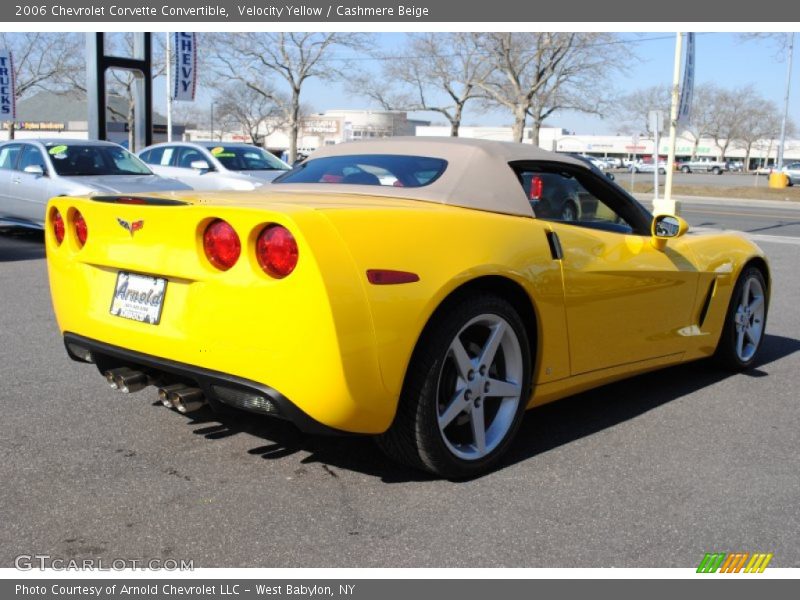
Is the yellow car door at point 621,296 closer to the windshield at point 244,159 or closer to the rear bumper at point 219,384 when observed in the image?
the rear bumper at point 219,384

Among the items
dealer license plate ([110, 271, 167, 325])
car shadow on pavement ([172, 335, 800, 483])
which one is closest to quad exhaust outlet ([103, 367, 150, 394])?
dealer license plate ([110, 271, 167, 325])

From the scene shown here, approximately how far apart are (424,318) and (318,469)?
92cm

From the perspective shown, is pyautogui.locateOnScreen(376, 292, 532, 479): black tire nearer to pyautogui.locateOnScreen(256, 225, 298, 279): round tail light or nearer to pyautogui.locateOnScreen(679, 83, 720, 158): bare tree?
pyautogui.locateOnScreen(256, 225, 298, 279): round tail light

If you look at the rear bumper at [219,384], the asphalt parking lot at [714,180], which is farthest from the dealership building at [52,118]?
the rear bumper at [219,384]

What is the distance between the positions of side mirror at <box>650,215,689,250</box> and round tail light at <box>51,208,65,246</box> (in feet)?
9.58

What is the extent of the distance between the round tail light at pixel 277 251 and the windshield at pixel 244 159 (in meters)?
12.3

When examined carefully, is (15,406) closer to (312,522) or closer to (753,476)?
(312,522)

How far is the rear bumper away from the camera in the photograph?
3047 mm

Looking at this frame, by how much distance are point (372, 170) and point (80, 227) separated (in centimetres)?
138

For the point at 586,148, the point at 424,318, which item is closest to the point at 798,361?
the point at 424,318

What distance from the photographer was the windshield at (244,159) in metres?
15.2

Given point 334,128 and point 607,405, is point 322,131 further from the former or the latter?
point 607,405

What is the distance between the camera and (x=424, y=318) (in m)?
3.20

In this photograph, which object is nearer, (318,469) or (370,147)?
(318,469)
